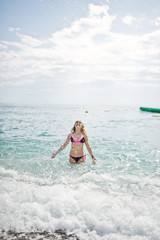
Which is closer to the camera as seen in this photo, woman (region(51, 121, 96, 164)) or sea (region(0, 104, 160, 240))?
sea (region(0, 104, 160, 240))

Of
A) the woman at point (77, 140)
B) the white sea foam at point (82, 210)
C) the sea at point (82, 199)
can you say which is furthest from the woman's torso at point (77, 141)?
the white sea foam at point (82, 210)

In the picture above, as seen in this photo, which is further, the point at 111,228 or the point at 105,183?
the point at 105,183

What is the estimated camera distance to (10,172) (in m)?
5.49

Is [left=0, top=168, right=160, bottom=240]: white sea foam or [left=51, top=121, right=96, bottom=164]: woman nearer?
[left=0, top=168, right=160, bottom=240]: white sea foam

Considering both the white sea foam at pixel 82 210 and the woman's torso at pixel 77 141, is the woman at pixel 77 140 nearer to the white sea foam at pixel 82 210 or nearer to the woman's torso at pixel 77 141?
the woman's torso at pixel 77 141

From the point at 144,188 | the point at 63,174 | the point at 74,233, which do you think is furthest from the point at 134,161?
the point at 74,233

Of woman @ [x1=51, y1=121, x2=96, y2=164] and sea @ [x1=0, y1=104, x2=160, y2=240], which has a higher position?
woman @ [x1=51, y1=121, x2=96, y2=164]

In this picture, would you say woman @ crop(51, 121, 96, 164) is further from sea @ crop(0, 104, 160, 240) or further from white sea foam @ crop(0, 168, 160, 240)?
white sea foam @ crop(0, 168, 160, 240)

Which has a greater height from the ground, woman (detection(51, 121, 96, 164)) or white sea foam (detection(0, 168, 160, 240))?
woman (detection(51, 121, 96, 164))

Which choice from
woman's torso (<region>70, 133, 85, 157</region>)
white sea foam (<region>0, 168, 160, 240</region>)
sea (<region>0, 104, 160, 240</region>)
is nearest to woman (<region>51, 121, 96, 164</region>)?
woman's torso (<region>70, 133, 85, 157</region>)

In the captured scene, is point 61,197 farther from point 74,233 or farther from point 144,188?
point 144,188

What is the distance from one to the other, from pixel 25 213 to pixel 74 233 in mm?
1069

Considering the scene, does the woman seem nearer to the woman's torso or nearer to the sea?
the woman's torso

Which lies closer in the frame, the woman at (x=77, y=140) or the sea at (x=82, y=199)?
the sea at (x=82, y=199)
